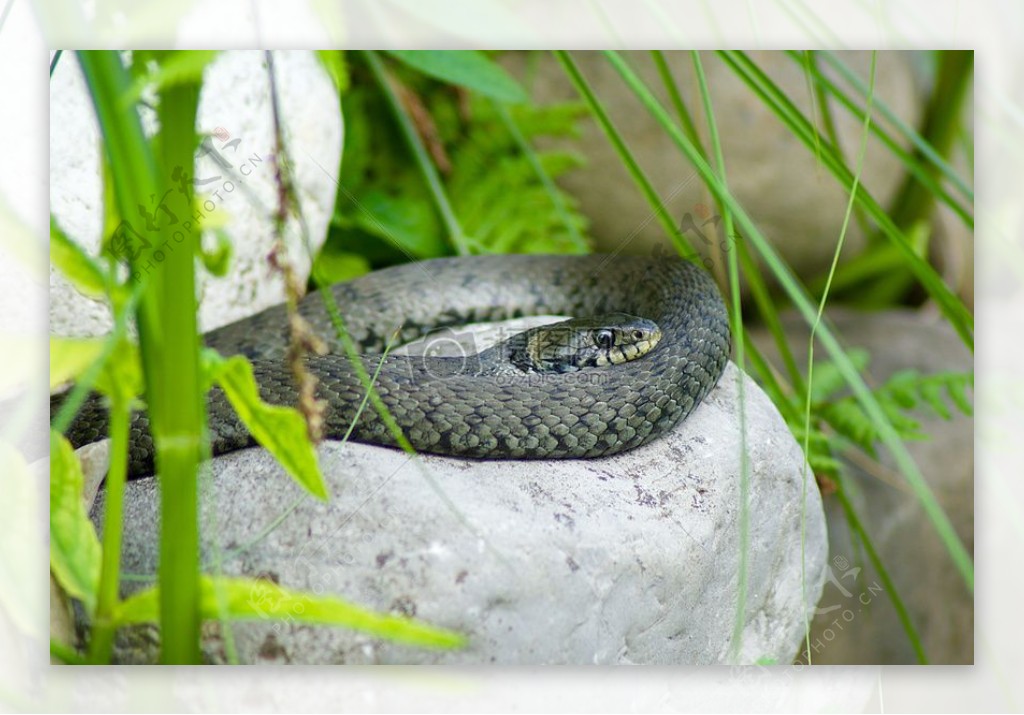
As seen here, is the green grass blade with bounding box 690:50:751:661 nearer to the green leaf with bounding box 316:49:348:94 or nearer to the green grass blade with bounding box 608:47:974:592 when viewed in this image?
the green grass blade with bounding box 608:47:974:592

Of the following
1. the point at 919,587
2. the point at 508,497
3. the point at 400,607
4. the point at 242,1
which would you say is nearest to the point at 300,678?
the point at 400,607

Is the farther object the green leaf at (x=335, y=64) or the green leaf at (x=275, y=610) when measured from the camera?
the green leaf at (x=335, y=64)

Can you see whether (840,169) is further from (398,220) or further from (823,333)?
(398,220)

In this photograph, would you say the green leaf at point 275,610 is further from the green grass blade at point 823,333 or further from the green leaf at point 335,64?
the green leaf at point 335,64

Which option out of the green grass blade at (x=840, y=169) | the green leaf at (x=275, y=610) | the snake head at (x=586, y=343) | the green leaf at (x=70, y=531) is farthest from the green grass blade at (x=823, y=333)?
the green leaf at (x=70, y=531)

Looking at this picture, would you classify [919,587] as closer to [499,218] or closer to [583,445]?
[583,445]

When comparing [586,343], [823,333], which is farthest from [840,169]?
[586,343]

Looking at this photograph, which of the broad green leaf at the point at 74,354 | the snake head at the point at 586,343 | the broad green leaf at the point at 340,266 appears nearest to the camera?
the broad green leaf at the point at 74,354
